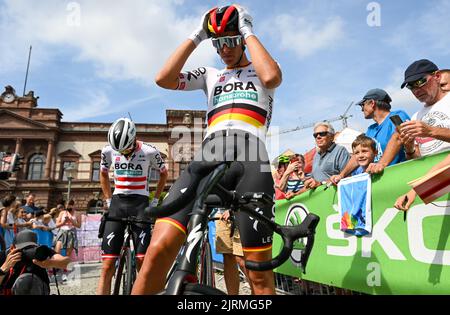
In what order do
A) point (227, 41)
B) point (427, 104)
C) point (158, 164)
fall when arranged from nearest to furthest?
point (227, 41)
point (427, 104)
point (158, 164)

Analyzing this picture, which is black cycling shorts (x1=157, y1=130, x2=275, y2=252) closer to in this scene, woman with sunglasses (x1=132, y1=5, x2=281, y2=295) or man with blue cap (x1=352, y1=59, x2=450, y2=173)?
woman with sunglasses (x1=132, y1=5, x2=281, y2=295)

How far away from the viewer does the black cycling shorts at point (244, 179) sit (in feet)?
6.80

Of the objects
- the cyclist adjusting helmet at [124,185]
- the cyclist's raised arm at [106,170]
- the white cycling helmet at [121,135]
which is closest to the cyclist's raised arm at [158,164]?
the cyclist adjusting helmet at [124,185]

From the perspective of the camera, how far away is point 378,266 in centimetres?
359


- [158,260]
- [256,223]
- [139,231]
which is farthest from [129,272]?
[256,223]

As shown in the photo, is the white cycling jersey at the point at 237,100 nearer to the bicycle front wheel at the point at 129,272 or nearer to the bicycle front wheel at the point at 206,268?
the bicycle front wheel at the point at 206,268

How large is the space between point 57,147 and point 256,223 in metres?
43.9

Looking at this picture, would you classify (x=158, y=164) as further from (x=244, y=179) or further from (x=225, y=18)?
(x=225, y=18)

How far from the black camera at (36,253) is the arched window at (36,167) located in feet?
138

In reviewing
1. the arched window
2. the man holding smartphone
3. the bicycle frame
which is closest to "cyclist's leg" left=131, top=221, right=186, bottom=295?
the bicycle frame

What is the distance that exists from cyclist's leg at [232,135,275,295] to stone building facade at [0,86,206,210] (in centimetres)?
3567

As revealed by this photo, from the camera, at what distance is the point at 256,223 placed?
2109 mm
